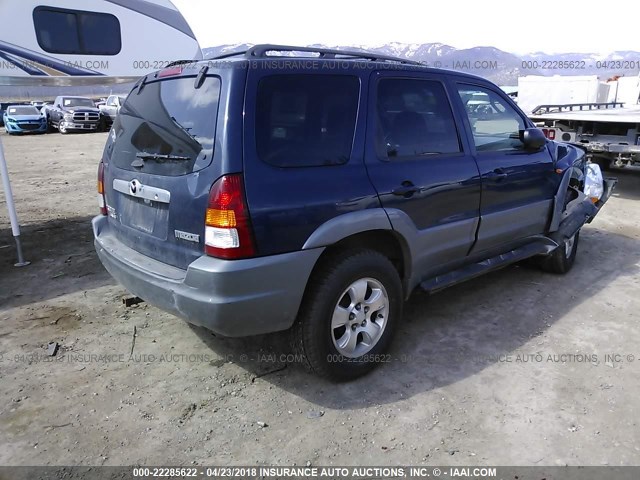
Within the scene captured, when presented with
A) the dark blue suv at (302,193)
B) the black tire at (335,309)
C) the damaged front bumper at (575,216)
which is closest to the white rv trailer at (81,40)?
the dark blue suv at (302,193)

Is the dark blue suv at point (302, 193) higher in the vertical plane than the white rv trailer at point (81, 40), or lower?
lower

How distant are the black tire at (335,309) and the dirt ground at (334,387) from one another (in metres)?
0.15

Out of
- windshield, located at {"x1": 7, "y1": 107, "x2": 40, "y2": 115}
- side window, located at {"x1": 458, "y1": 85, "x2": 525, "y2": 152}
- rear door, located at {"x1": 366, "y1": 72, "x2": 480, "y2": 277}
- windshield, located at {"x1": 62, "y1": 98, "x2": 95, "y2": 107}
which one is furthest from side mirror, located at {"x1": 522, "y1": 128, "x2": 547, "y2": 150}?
windshield, located at {"x1": 7, "y1": 107, "x2": 40, "y2": 115}

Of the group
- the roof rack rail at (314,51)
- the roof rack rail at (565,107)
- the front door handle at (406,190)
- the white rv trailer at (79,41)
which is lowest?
the front door handle at (406,190)

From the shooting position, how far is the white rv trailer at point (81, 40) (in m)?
6.79

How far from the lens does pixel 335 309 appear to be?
2.91 metres

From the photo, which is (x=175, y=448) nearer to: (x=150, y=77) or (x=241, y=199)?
(x=241, y=199)

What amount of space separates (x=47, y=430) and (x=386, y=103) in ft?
9.11

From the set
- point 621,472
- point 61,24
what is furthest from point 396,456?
point 61,24

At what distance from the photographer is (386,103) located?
317cm

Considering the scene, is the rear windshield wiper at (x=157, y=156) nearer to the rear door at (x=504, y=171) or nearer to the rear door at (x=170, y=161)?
the rear door at (x=170, y=161)

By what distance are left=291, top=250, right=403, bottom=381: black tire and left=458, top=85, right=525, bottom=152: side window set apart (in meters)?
1.41

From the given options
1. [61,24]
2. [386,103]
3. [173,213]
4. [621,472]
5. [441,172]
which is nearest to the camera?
[621,472]

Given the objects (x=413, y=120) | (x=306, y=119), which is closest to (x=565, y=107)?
(x=413, y=120)
